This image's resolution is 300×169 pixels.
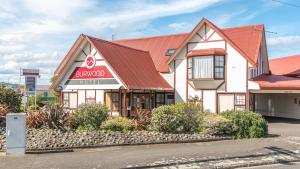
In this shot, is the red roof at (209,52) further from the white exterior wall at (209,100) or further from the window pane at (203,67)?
the white exterior wall at (209,100)

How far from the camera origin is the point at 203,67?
2553 centimetres

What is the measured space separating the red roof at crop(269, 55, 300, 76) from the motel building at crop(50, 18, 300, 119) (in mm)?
1440

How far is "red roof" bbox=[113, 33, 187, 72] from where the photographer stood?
2949cm

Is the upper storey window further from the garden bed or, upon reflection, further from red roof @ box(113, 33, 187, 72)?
the garden bed

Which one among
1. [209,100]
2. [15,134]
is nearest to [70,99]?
[209,100]

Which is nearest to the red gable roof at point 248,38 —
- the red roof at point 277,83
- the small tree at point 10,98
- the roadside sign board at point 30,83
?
the red roof at point 277,83

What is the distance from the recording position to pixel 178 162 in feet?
35.0

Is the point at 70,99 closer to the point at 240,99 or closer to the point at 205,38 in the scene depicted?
the point at 205,38

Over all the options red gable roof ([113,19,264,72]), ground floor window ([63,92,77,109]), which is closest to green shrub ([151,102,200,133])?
red gable roof ([113,19,264,72])

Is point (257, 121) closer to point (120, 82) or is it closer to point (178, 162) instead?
point (178, 162)

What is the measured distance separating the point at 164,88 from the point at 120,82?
186 inches

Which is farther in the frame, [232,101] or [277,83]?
[232,101]

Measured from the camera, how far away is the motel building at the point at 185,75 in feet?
80.4

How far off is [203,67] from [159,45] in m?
7.42
